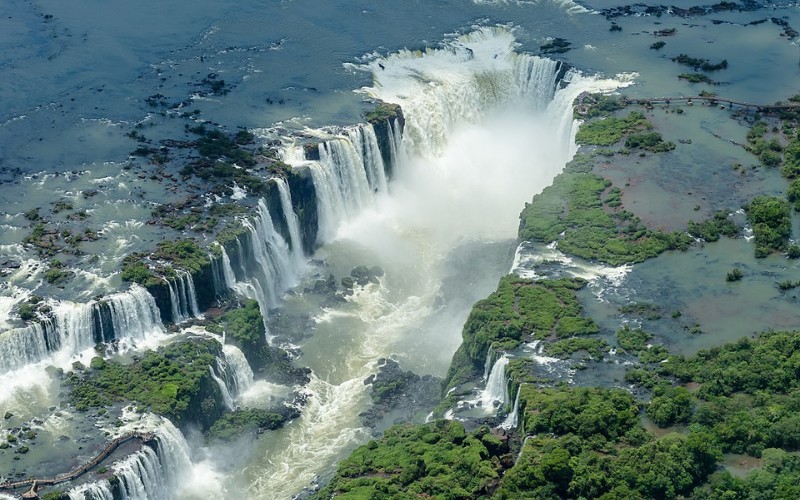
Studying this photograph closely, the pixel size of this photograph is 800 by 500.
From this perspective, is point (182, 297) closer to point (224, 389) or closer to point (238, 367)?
point (238, 367)

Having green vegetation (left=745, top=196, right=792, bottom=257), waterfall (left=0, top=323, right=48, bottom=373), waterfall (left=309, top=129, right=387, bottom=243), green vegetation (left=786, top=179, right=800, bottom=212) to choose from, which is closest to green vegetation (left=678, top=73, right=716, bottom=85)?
green vegetation (left=786, top=179, right=800, bottom=212)

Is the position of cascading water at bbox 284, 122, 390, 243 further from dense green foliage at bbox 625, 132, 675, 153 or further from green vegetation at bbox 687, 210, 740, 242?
green vegetation at bbox 687, 210, 740, 242

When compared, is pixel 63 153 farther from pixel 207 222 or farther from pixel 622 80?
pixel 622 80

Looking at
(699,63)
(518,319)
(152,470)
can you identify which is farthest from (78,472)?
(699,63)

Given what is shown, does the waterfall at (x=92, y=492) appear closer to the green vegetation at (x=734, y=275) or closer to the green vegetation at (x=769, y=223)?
the green vegetation at (x=734, y=275)

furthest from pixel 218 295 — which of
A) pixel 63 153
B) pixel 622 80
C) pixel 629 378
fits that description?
pixel 622 80

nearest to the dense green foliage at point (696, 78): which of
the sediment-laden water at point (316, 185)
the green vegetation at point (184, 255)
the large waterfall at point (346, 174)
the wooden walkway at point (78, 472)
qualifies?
the sediment-laden water at point (316, 185)
